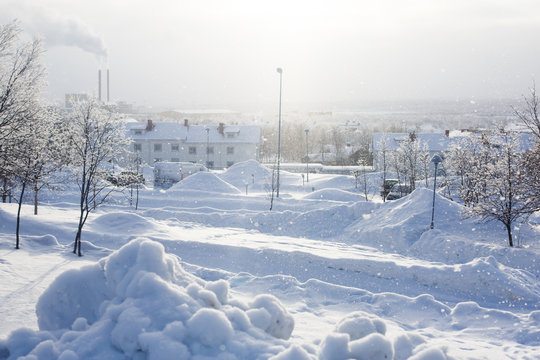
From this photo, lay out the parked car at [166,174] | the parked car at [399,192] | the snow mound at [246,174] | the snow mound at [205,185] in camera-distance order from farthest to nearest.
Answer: the snow mound at [246,174] → the parked car at [166,174] → the snow mound at [205,185] → the parked car at [399,192]

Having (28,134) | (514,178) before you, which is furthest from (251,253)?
(514,178)

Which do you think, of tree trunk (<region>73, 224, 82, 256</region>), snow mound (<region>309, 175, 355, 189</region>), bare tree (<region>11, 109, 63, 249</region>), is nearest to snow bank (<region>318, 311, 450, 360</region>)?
tree trunk (<region>73, 224, 82, 256</region>)

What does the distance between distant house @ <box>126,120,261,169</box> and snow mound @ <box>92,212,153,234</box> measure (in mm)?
36838

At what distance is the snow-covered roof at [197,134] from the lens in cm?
5450

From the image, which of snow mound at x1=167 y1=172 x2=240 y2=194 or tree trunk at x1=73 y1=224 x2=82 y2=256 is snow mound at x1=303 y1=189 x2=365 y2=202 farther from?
tree trunk at x1=73 y1=224 x2=82 y2=256

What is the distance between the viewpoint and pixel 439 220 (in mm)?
16984

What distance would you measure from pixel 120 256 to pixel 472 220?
50.7ft

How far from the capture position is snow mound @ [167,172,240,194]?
32406 millimetres

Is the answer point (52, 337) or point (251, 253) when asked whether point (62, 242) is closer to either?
point (251, 253)

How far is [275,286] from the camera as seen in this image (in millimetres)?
9961

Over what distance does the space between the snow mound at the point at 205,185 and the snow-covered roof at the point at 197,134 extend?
20597 mm

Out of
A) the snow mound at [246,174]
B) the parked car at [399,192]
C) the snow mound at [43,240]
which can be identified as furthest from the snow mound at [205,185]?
the snow mound at [43,240]

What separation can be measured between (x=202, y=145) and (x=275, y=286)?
151ft

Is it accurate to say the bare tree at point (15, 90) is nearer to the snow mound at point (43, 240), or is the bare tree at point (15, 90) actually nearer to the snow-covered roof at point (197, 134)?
the snow mound at point (43, 240)
